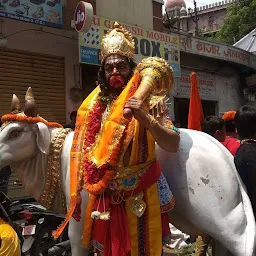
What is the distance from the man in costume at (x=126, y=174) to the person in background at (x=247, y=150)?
467 mm

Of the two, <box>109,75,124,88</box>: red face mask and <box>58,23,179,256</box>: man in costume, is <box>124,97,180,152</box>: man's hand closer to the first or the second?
<box>58,23,179,256</box>: man in costume

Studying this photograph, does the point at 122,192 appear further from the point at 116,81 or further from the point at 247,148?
the point at 247,148

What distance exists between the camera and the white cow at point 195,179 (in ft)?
7.28

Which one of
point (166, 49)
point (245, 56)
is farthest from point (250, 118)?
point (245, 56)

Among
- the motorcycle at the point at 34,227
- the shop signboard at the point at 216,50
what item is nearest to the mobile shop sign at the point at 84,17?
the shop signboard at the point at 216,50

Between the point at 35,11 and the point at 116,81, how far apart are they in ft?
19.6

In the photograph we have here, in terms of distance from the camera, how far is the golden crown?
2.33 metres

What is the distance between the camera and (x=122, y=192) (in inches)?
88.5

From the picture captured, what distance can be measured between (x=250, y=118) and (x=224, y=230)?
2.44 feet

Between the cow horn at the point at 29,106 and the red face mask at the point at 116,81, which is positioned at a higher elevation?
the red face mask at the point at 116,81

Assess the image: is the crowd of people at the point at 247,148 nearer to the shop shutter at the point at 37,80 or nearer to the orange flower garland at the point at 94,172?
the orange flower garland at the point at 94,172

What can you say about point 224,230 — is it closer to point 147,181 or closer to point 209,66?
point 147,181

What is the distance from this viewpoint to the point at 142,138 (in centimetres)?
224

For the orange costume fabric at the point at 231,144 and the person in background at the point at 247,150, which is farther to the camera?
the orange costume fabric at the point at 231,144
